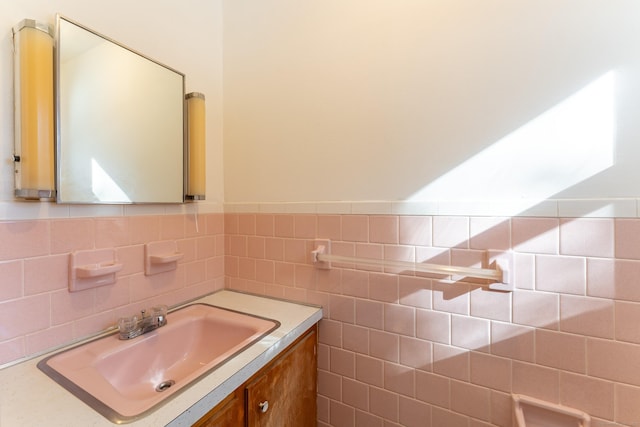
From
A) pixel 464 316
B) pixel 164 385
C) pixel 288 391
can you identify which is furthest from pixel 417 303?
pixel 164 385

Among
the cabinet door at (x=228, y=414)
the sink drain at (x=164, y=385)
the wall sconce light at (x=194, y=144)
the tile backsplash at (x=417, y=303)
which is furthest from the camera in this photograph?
the wall sconce light at (x=194, y=144)

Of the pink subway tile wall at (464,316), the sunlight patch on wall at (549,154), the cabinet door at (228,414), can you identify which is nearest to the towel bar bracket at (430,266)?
the pink subway tile wall at (464,316)

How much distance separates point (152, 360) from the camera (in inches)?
36.1

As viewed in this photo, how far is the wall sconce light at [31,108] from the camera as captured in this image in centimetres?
73

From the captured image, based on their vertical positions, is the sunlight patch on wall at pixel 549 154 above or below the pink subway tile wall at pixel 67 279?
above

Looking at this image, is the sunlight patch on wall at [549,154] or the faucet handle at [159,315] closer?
the sunlight patch on wall at [549,154]

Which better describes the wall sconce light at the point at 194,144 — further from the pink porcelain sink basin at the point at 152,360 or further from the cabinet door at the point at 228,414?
the cabinet door at the point at 228,414

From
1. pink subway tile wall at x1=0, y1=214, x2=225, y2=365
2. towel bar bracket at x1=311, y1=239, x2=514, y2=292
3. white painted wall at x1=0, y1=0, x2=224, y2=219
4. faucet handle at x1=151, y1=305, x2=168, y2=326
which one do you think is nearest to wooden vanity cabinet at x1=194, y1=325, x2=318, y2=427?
towel bar bracket at x1=311, y1=239, x2=514, y2=292

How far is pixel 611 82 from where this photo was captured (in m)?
0.75

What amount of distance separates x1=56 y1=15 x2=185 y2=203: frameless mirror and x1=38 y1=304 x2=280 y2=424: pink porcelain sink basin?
0.46 meters

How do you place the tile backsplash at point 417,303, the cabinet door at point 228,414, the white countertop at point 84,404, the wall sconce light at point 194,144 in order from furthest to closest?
the wall sconce light at point 194,144 → the tile backsplash at point 417,303 → the cabinet door at point 228,414 → the white countertop at point 84,404

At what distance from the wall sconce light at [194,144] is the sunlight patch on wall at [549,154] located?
1.03 m

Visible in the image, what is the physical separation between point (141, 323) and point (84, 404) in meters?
0.35

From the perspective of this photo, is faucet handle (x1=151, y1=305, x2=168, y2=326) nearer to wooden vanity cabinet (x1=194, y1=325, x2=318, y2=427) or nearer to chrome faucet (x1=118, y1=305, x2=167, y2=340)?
chrome faucet (x1=118, y1=305, x2=167, y2=340)
